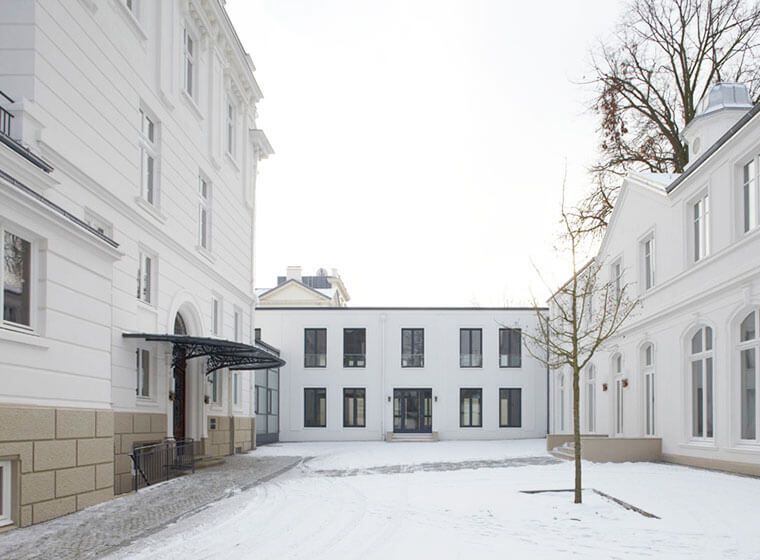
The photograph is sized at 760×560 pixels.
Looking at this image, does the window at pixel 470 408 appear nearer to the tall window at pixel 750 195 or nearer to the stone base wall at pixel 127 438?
the tall window at pixel 750 195

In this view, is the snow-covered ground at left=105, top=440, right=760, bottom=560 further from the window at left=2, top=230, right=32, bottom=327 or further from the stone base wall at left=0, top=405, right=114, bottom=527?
the window at left=2, top=230, right=32, bottom=327

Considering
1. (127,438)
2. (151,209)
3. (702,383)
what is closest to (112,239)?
(151,209)

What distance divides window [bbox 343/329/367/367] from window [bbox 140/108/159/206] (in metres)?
19.6

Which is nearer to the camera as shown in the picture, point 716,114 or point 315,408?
point 716,114

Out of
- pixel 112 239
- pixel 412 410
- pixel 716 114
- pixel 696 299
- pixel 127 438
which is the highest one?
pixel 716 114

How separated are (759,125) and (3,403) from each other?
13233mm

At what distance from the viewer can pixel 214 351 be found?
17.4 m

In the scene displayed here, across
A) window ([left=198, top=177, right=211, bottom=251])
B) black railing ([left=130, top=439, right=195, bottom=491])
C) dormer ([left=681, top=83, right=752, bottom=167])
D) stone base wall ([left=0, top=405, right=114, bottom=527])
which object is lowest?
black railing ([left=130, top=439, right=195, bottom=491])

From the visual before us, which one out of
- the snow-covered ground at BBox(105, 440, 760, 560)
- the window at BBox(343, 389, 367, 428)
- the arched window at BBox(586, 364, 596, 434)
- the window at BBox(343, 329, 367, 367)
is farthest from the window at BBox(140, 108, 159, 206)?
the window at BBox(343, 389, 367, 428)

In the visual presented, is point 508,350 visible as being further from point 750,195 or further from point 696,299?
point 750,195

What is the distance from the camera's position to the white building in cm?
935

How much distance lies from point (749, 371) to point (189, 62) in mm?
14473

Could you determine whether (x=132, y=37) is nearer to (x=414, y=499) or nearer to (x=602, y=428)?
(x=414, y=499)

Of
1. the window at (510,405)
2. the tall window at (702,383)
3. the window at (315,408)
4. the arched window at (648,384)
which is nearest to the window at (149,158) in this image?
the tall window at (702,383)
